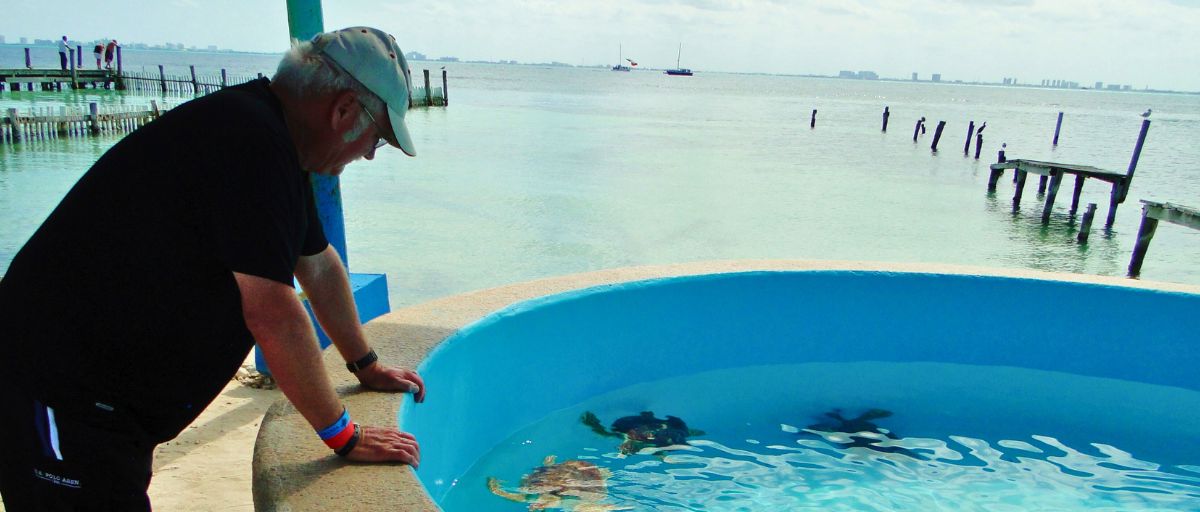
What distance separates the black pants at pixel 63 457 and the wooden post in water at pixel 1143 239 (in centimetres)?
1369

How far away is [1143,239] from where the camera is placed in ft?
39.9

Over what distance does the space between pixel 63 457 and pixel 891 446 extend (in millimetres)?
3473

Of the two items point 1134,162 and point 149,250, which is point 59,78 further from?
point 149,250

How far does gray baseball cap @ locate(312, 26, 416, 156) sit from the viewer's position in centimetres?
162

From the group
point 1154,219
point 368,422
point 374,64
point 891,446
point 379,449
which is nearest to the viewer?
point 374,64

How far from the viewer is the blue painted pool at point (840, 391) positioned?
346 centimetres

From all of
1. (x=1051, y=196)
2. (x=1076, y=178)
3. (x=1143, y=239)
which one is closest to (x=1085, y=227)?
(x=1051, y=196)

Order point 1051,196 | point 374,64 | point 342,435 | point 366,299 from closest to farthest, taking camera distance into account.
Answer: point 374,64 → point 342,435 → point 366,299 → point 1051,196

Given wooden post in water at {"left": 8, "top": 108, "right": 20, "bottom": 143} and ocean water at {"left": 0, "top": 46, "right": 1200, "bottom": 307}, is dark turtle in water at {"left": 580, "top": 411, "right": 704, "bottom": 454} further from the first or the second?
wooden post in water at {"left": 8, "top": 108, "right": 20, "bottom": 143}

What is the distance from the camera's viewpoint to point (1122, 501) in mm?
3457

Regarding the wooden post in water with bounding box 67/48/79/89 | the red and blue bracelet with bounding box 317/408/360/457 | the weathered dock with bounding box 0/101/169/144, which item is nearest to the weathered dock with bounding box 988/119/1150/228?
the red and blue bracelet with bounding box 317/408/360/457

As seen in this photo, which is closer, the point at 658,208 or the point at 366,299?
the point at 366,299

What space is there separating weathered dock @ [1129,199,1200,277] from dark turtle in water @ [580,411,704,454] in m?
9.87

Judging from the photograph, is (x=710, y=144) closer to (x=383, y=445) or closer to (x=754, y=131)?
(x=754, y=131)
